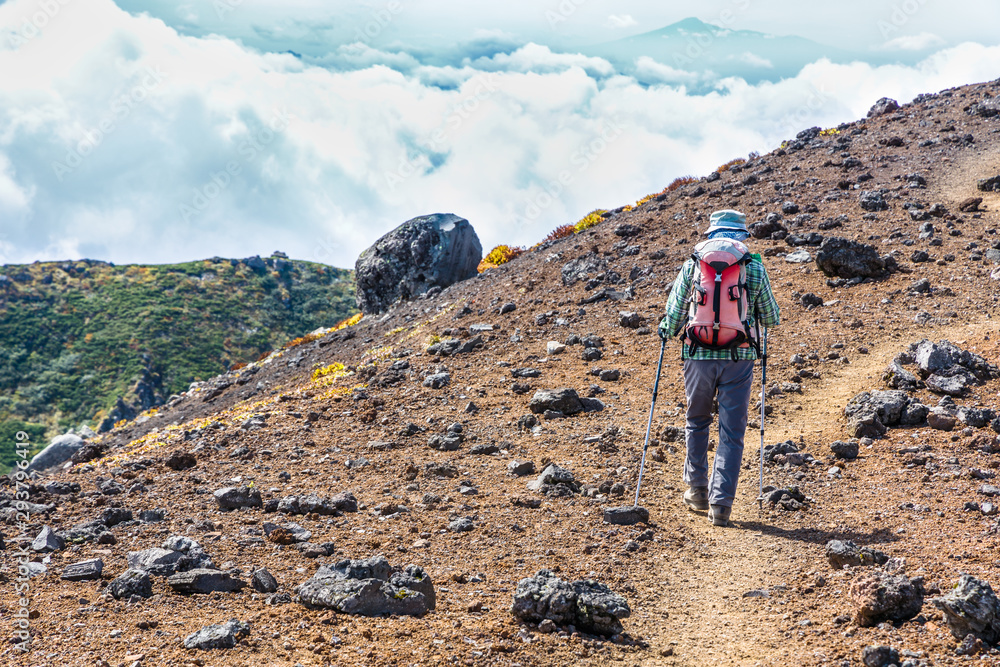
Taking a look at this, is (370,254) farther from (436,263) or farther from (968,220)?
(968,220)

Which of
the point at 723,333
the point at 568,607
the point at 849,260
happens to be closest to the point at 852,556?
the point at 723,333

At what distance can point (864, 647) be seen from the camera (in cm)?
452

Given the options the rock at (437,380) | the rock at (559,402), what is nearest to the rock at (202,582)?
the rock at (559,402)

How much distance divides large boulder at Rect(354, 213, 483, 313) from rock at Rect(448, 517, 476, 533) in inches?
755

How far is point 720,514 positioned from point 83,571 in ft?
18.6

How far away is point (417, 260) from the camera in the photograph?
26578 mm

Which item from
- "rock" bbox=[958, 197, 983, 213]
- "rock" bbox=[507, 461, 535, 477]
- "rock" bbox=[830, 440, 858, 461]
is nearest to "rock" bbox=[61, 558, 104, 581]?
"rock" bbox=[507, 461, 535, 477]

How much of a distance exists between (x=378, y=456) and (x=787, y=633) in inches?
224

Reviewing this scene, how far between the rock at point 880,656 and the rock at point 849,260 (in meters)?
11.1

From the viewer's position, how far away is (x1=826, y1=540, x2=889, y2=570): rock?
225 inches

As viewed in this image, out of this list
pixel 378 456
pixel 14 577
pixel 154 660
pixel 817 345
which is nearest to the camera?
pixel 154 660

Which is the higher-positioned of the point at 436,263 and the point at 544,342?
the point at 436,263

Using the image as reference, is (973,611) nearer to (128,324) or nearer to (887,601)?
(887,601)

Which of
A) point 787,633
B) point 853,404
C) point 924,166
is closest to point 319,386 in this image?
point 853,404
